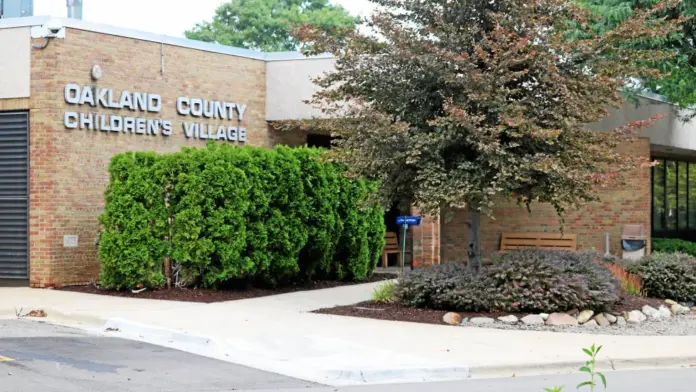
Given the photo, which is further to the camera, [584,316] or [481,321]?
[584,316]

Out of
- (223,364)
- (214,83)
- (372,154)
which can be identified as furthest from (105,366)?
(214,83)

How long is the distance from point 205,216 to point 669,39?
10994 millimetres

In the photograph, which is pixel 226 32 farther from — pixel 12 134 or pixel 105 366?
pixel 105 366

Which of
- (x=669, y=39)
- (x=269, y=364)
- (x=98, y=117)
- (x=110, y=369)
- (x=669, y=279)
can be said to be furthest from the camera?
(x=669, y=39)

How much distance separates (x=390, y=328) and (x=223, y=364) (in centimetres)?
320

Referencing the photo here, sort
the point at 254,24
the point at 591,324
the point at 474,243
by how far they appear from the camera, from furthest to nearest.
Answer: the point at 254,24 < the point at 474,243 < the point at 591,324

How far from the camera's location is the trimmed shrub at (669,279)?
17.0m

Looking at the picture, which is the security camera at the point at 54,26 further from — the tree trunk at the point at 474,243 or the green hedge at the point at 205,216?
the tree trunk at the point at 474,243

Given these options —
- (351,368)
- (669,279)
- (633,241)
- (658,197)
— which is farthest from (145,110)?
(658,197)

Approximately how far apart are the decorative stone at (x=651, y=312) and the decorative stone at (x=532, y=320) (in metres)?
2.19

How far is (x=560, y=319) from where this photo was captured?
1428 cm

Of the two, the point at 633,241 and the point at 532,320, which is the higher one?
the point at 633,241

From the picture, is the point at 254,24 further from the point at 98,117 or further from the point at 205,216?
the point at 205,216

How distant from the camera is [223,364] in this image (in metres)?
11.1
